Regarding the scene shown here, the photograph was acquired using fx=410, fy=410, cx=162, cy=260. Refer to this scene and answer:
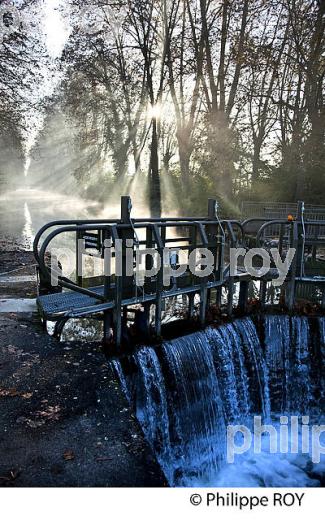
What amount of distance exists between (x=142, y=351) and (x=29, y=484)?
2738 mm

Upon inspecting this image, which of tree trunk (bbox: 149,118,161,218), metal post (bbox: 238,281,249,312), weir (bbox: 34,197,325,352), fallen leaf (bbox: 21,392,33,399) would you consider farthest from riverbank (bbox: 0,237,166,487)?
tree trunk (bbox: 149,118,161,218)

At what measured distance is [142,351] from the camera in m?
5.56

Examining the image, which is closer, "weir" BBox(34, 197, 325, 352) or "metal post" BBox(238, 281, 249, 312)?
"weir" BBox(34, 197, 325, 352)

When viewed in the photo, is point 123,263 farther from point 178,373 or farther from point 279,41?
point 279,41

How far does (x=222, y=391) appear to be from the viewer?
6402 millimetres

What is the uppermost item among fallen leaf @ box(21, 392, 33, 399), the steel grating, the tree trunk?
the tree trunk

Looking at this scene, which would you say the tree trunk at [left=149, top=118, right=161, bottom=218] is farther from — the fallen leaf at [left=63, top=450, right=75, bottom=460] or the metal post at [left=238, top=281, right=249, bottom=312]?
the fallen leaf at [left=63, top=450, right=75, bottom=460]

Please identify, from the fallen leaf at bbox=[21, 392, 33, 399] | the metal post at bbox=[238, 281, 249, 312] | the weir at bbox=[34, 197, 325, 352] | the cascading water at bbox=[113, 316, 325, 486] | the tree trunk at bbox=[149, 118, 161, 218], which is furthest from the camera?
the tree trunk at bbox=[149, 118, 161, 218]

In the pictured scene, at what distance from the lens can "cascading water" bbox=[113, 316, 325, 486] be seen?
207 inches

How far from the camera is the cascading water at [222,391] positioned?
525 centimetres

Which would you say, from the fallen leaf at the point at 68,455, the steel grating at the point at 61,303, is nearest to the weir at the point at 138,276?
the steel grating at the point at 61,303

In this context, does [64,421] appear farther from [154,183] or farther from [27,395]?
[154,183]

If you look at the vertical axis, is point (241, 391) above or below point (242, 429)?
above

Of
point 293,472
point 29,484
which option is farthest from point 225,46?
point 29,484
